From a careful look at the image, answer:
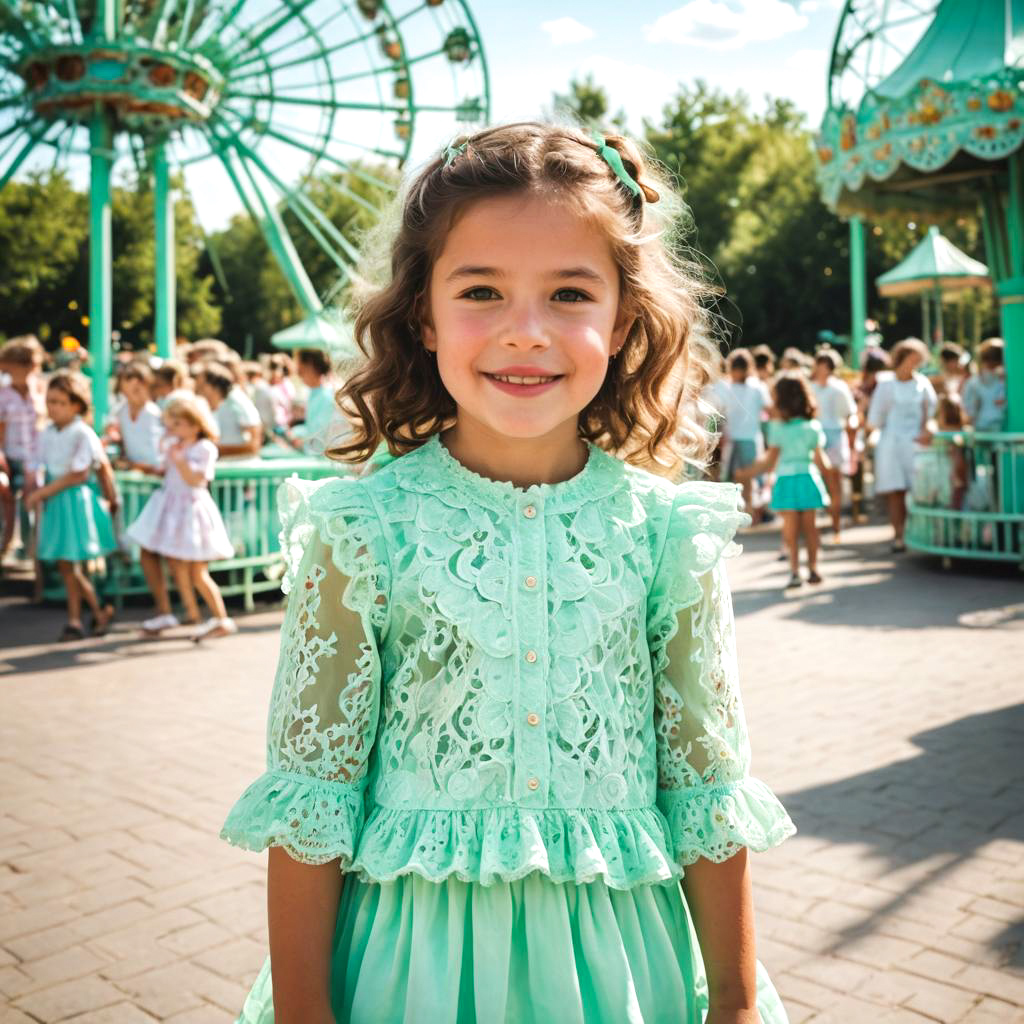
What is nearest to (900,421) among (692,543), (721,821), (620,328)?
(620,328)

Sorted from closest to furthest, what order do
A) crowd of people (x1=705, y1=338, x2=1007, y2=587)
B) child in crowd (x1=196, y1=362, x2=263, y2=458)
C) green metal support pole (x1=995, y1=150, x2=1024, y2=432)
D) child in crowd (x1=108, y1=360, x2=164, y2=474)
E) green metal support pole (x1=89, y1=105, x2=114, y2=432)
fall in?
child in crowd (x1=108, y1=360, x2=164, y2=474) → child in crowd (x1=196, y1=362, x2=263, y2=458) → crowd of people (x1=705, y1=338, x2=1007, y2=587) → green metal support pole (x1=995, y1=150, x2=1024, y2=432) → green metal support pole (x1=89, y1=105, x2=114, y2=432)

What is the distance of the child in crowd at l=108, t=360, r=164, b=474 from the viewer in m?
7.99

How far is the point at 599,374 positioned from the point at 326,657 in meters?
0.55

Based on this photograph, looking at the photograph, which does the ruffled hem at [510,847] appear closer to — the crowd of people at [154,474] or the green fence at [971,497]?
the crowd of people at [154,474]

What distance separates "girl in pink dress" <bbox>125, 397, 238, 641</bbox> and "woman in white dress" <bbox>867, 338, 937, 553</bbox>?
20.5 ft

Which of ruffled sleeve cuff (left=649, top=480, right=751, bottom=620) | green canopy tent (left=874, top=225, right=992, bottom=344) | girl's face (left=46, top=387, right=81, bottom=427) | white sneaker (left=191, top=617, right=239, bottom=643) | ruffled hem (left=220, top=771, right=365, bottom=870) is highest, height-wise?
green canopy tent (left=874, top=225, right=992, bottom=344)

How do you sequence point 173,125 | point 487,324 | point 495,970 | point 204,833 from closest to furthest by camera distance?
point 495,970, point 487,324, point 204,833, point 173,125

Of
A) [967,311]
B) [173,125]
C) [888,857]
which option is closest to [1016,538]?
[888,857]

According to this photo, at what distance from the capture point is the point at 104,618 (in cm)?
741

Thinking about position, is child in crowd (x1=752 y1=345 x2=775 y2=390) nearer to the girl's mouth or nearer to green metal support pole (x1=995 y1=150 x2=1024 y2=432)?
green metal support pole (x1=995 y1=150 x2=1024 y2=432)

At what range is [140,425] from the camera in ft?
26.6

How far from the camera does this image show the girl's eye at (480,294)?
1.51 metres

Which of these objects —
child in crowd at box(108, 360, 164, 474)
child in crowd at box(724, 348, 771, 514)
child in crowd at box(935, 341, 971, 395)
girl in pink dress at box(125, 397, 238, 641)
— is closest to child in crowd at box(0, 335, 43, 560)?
child in crowd at box(108, 360, 164, 474)

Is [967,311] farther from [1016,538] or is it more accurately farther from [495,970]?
[495,970]
